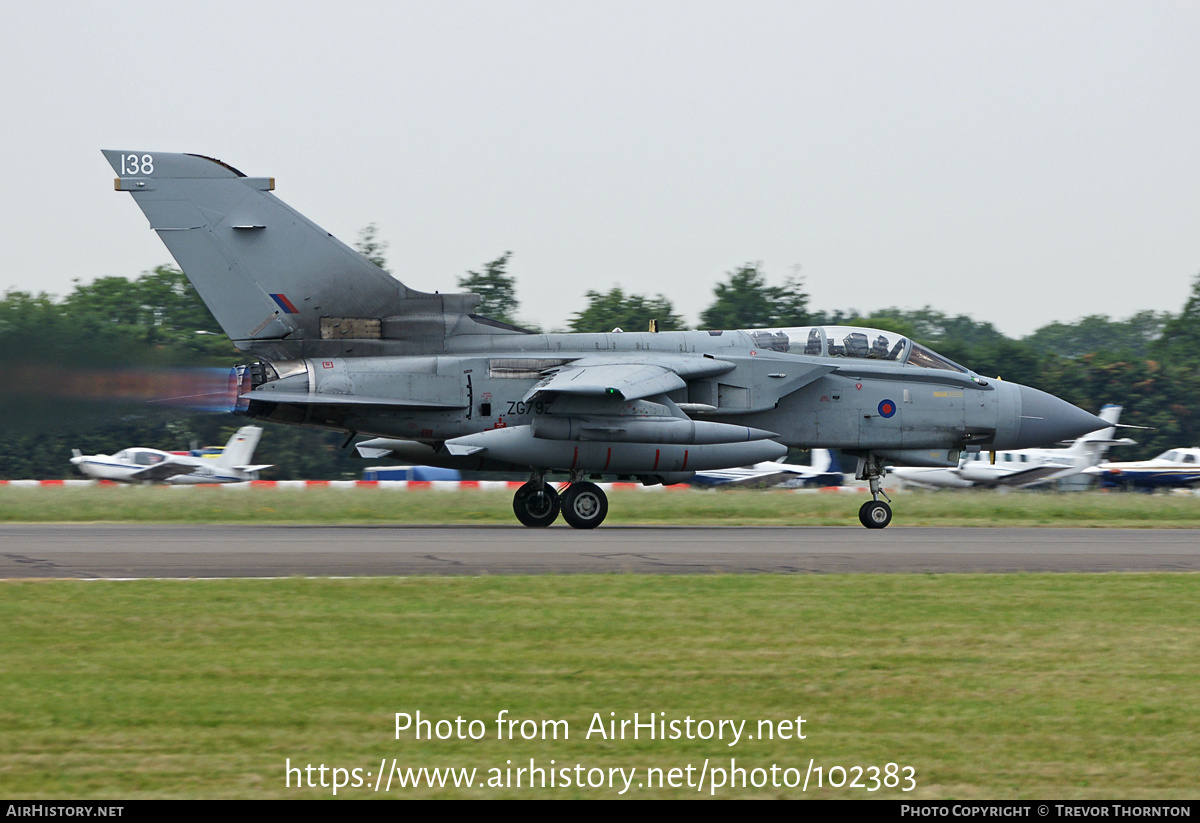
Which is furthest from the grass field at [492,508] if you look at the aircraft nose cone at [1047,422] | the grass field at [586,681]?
the grass field at [586,681]

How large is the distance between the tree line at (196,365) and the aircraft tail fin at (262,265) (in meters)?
1.04

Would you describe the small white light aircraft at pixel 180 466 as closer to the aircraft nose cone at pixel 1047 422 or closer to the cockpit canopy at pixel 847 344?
A: the cockpit canopy at pixel 847 344

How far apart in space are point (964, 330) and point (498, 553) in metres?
115

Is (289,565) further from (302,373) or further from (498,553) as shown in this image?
(302,373)

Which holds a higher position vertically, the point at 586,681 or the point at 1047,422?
the point at 1047,422

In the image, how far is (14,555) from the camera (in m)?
13.5

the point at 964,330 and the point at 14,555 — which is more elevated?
the point at 964,330

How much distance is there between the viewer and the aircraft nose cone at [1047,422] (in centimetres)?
2191

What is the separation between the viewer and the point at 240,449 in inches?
1528

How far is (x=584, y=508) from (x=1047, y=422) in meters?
8.76

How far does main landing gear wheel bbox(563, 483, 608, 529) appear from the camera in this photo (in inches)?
788

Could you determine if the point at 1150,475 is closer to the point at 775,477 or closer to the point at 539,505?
the point at 775,477

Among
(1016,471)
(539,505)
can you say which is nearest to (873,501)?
(539,505)

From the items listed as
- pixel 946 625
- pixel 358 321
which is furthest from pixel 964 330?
pixel 946 625
